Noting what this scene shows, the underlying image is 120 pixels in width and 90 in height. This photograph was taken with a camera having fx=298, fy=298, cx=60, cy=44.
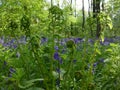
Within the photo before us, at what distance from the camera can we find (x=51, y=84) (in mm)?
1983

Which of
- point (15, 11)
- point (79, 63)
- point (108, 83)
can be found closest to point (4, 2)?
point (15, 11)

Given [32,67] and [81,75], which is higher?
[81,75]

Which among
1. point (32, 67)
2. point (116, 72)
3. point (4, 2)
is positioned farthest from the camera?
point (4, 2)

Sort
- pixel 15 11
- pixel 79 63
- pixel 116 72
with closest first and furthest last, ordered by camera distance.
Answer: pixel 116 72, pixel 79 63, pixel 15 11

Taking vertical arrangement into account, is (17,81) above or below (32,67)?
above

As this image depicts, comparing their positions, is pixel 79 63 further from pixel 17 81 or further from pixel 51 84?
pixel 17 81

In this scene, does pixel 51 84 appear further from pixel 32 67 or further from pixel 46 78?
pixel 32 67

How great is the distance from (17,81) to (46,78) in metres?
0.20

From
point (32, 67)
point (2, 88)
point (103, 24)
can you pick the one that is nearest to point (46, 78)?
point (2, 88)

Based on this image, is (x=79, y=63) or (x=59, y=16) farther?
(x=79, y=63)

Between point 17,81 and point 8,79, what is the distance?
127 millimetres

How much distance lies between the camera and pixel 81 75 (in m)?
1.97

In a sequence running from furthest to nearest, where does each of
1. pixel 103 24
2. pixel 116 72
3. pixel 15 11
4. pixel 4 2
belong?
pixel 4 2 < pixel 15 11 < pixel 116 72 < pixel 103 24

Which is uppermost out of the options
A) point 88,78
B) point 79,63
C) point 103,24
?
point 103,24
